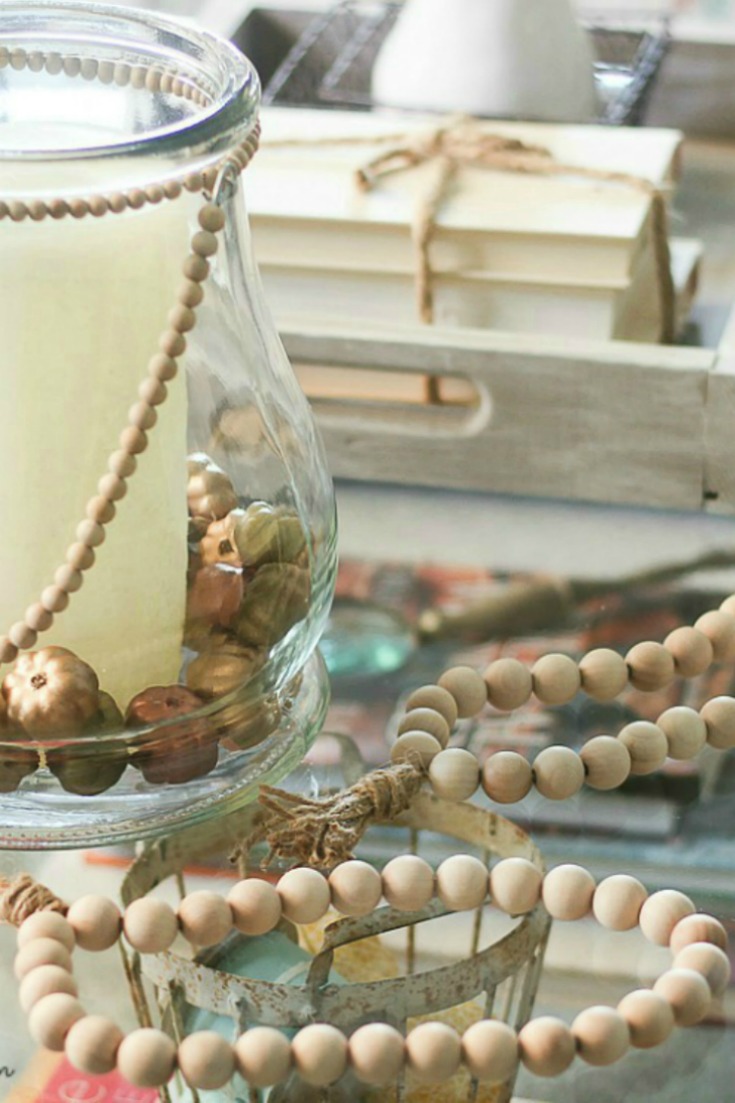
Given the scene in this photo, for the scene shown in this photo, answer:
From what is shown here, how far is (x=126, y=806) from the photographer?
415 mm

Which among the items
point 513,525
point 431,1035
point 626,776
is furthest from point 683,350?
point 431,1035

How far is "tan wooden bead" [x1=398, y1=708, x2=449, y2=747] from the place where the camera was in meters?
0.46

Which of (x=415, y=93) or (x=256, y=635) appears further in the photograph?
(x=415, y=93)

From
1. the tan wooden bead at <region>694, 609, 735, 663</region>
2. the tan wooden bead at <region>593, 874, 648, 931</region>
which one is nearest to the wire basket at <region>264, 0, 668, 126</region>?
the tan wooden bead at <region>694, 609, 735, 663</region>

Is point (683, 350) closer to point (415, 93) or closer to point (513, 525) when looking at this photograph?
point (513, 525)

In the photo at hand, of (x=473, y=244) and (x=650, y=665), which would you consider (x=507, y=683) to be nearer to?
(x=650, y=665)

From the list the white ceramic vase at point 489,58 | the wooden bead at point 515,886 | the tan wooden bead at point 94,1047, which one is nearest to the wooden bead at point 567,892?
the wooden bead at point 515,886

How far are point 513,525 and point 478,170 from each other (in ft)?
0.48

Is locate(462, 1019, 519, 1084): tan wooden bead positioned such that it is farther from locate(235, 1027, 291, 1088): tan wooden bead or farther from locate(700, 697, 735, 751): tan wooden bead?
locate(700, 697, 735, 751): tan wooden bead

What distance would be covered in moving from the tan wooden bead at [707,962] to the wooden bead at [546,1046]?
0.04 m

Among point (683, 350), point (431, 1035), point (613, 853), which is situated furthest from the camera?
point (683, 350)

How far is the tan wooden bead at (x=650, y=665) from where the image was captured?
0.49m

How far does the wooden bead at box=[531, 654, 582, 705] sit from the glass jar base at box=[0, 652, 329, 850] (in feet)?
0.28

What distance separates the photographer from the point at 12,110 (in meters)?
0.43
